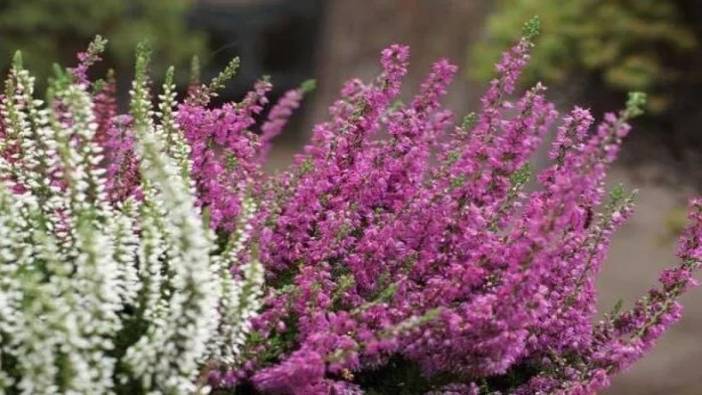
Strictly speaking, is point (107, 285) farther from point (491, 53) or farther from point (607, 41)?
point (491, 53)

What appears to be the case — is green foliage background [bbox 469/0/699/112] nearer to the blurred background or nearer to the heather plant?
the blurred background

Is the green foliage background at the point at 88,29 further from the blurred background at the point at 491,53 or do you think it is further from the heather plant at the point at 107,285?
the heather plant at the point at 107,285

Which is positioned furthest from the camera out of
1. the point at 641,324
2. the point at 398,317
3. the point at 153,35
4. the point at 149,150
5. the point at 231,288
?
the point at 153,35

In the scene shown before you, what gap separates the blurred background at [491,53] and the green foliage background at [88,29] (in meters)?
0.01

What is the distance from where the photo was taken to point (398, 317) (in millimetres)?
2445

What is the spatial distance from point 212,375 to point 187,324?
200 millimetres

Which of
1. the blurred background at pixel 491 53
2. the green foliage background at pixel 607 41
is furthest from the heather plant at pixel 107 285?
the green foliage background at pixel 607 41

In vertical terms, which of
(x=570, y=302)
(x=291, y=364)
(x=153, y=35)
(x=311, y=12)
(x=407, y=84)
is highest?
(x=311, y=12)

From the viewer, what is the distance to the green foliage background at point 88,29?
9359 millimetres

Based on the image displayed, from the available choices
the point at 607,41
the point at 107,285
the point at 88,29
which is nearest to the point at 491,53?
the point at 607,41

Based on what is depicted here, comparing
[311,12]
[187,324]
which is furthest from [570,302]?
[311,12]

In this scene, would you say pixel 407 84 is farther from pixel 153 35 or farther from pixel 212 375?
Answer: pixel 212 375

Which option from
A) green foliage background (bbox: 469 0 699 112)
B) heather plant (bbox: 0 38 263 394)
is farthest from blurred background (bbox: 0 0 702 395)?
heather plant (bbox: 0 38 263 394)

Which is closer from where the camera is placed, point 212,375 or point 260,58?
point 212,375
